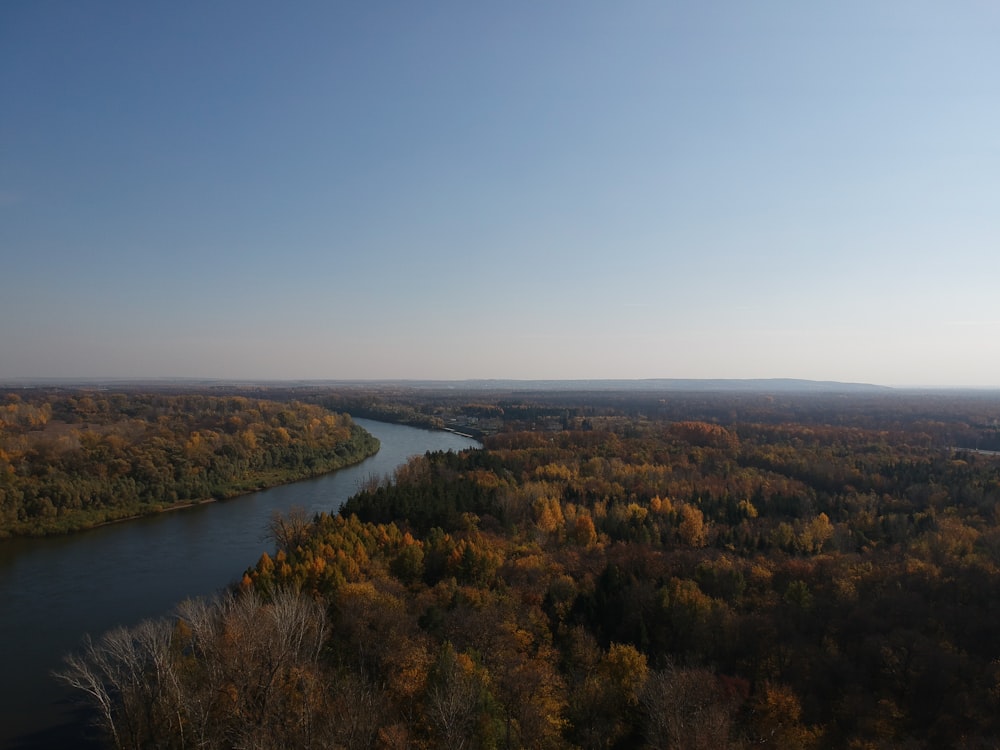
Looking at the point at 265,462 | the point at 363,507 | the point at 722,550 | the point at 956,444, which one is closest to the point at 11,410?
the point at 265,462

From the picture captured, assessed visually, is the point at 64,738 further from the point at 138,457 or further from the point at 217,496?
the point at 138,457

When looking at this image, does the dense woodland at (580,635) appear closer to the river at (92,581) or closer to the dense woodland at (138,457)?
the river at (92,581)

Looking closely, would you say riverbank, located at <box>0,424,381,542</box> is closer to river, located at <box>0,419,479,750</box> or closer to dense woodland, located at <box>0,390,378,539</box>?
dense woodland, located at <box>0,390,378,539</box>

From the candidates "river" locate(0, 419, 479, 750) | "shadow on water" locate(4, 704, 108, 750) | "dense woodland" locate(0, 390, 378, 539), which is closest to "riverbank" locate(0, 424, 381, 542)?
"dense woodland" locate(0, 390, 378, 539)

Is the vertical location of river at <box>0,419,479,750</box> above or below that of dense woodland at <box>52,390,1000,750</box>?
below

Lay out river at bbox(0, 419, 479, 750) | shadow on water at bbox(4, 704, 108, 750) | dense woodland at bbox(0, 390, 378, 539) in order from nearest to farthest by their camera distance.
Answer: shadow on water at bbox(4, 704, 108, 750) → river at bbox(0, 419, 479, 750) → dense woodland at bbox(0, 390, 378, 539)

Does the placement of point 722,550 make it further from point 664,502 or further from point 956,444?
point 956,444

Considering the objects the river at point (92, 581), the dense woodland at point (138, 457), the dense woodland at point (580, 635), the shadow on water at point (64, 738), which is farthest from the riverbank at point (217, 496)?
the shadow on water at point (64, 738)
